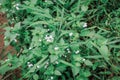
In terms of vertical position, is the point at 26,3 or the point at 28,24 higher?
the point at 26,3

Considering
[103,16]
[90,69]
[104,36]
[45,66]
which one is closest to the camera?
[45,66]

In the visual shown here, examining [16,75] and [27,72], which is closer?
[27,72]

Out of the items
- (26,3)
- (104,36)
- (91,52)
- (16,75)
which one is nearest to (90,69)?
(91,52)

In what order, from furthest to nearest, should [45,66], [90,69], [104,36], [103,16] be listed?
[103,16]
[104,36]
[90,69]
[45,66]

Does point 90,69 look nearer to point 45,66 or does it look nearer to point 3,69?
point 45,66

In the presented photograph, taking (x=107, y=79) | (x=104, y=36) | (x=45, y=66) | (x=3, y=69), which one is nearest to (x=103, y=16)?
(x=104, y=36)

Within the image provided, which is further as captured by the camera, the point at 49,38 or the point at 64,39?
the point at 64,39

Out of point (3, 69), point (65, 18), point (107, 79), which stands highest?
point (65, 18)
